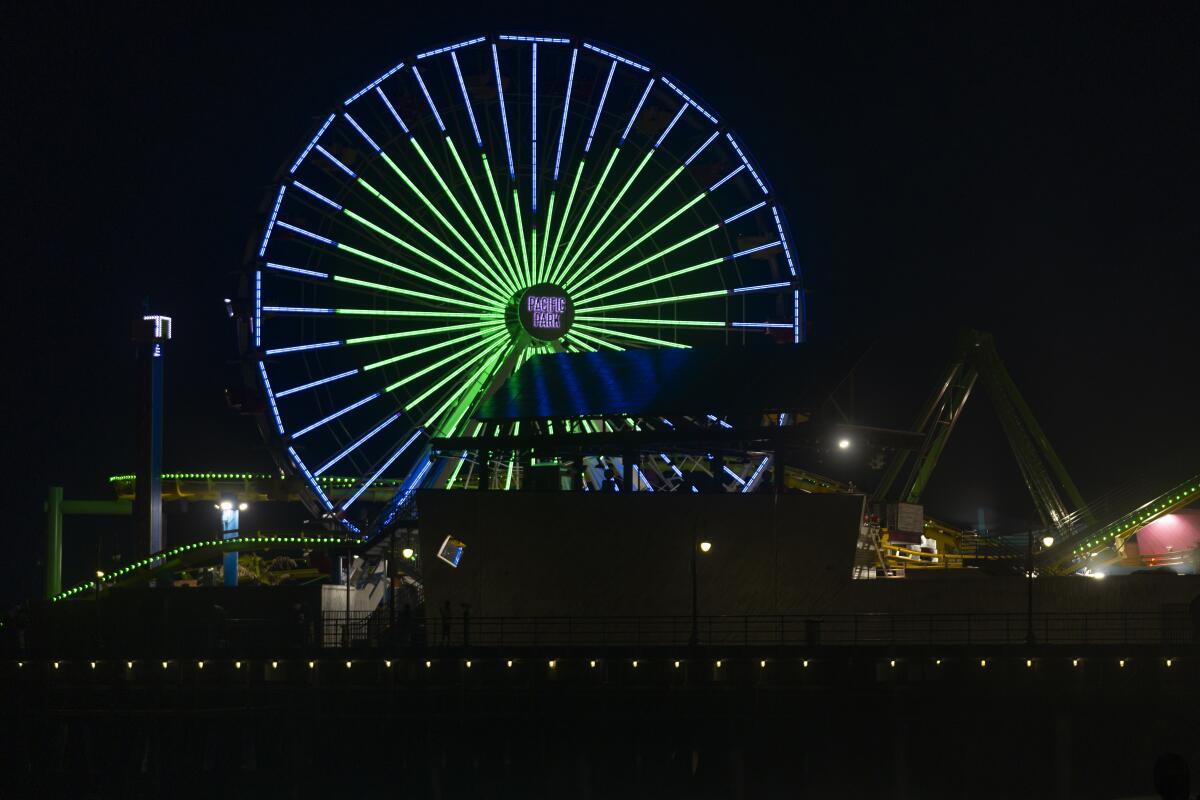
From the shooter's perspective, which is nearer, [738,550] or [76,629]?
[738,550]

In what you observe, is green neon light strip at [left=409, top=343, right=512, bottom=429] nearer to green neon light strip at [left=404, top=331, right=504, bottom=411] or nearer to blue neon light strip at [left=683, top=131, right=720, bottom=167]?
green neon light strip at [left=404, top=331, right=504, bottom=411]

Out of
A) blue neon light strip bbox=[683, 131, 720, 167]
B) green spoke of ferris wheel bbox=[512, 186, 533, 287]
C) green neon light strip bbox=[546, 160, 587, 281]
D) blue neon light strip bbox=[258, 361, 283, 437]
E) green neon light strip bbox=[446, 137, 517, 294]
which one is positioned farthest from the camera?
blue neon light strip bbox=[683, 131, 720, 167]

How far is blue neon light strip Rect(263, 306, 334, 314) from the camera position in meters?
58.3

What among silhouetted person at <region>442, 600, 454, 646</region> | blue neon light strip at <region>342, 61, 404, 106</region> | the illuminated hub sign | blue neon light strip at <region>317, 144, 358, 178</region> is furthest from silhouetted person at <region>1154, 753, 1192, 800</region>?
blue neon light strip at <region>342, 61, 404, 106</region>

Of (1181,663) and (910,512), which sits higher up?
(910,512)

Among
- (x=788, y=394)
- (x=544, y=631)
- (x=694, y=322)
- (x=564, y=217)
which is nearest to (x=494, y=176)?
(x=564, y=217)

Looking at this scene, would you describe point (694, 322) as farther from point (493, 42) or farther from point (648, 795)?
point (648, 795)

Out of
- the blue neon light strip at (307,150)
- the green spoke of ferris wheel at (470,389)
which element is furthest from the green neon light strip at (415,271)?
the blue neon light strip at (307,150)

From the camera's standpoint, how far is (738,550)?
4803 cm

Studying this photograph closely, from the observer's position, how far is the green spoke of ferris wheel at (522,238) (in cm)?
6038

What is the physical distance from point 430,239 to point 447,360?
4348 millimetres

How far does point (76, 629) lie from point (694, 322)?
24.3m

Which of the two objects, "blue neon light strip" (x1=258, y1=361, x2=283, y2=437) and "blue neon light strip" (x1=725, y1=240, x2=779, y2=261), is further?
"blue neon light strip" (x1=725, y1=240, x2=779, y2=261)

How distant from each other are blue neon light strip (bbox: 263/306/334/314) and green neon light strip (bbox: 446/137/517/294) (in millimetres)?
6373
